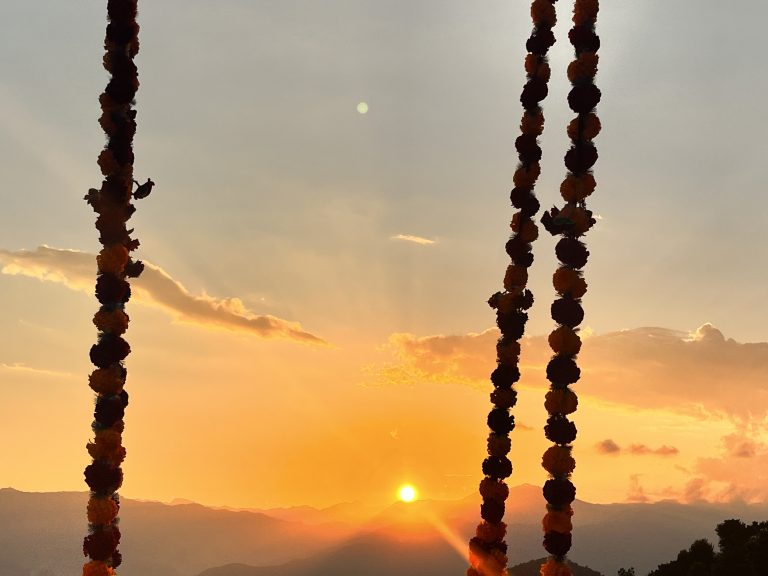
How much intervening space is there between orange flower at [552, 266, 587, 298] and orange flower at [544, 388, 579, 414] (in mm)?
2396

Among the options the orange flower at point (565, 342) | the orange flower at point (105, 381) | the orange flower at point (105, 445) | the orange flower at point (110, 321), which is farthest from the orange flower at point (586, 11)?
the orange flower at point (105, 445)

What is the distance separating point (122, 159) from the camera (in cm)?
2062

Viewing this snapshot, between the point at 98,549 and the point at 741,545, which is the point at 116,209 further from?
the point at 741,545

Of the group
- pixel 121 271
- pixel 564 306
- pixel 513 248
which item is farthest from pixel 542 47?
pixel 121 271

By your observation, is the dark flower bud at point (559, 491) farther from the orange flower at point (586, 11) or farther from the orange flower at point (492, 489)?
the orange flower at point (586, 11)

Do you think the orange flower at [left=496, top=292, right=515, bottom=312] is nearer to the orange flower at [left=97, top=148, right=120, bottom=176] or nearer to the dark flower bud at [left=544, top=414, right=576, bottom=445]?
the dark flower bud at [left=544, top=414, right=576, bottom=445]

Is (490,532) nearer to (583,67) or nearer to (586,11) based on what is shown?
(583,67)

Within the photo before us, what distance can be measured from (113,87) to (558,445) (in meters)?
14.1

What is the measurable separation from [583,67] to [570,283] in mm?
5718

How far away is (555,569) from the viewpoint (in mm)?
19562

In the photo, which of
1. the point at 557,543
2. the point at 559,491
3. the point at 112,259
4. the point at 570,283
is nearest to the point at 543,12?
the point at 570,283

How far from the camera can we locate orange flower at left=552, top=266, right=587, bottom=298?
20.2 metres

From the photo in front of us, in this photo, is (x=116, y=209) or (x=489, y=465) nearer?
(x=116, y=209)

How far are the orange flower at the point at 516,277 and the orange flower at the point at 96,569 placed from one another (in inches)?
504
